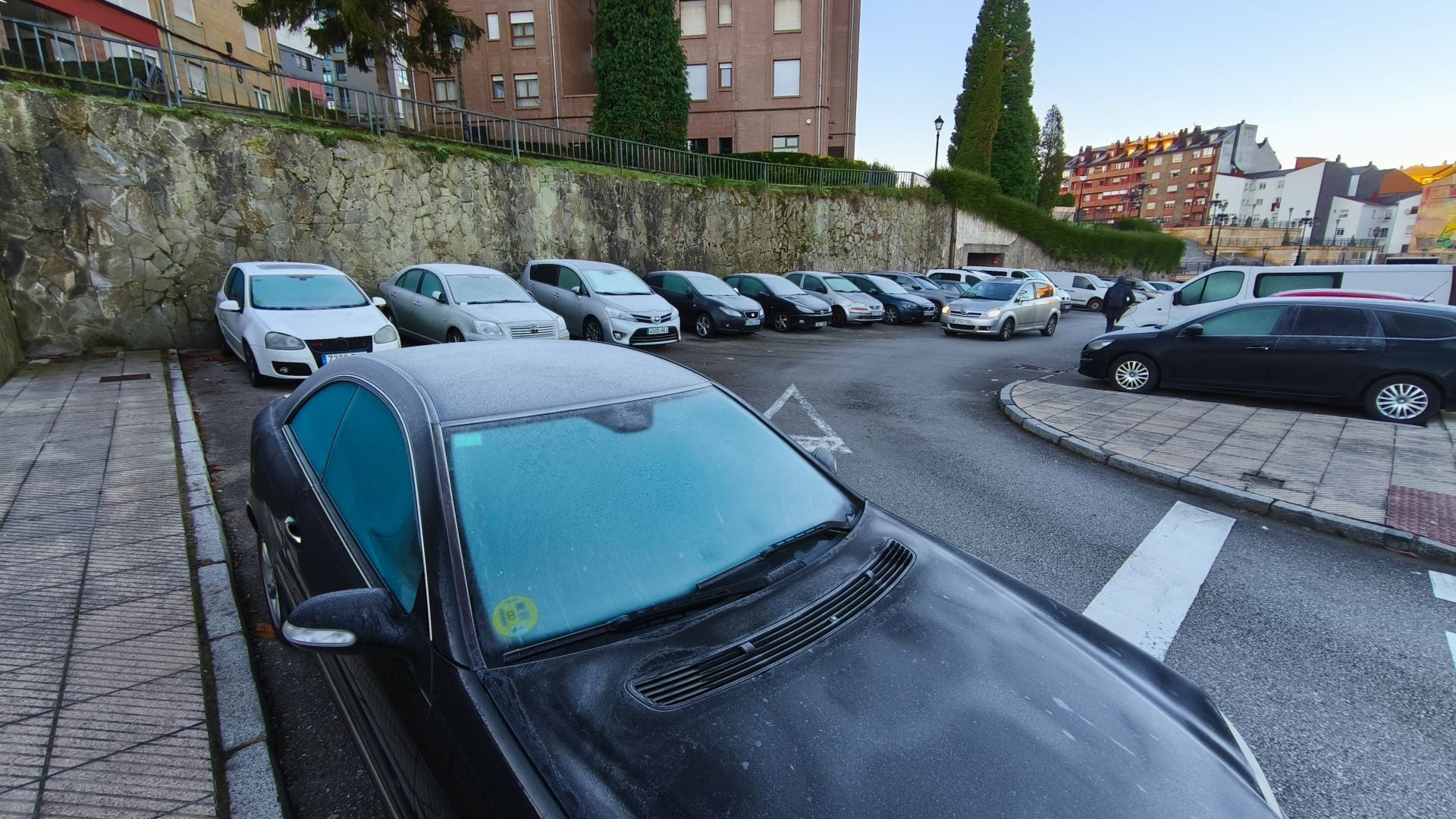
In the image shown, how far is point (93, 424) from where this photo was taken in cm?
652

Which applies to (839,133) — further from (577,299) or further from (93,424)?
(93,424)

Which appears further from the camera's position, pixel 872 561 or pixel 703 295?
pixel 703 295

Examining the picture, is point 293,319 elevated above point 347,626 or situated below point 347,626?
above

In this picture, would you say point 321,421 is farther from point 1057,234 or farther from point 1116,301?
point 1057,234

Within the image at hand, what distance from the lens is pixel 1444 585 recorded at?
4211 millimetres

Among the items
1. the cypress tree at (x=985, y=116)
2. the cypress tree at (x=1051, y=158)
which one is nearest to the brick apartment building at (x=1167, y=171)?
the cypress tree at (x=1051, y=158)

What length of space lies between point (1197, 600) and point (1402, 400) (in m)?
6.79

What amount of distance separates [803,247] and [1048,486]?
21010mm

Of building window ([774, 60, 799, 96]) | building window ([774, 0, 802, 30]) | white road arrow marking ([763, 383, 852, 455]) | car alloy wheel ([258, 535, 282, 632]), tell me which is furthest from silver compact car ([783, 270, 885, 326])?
building window ([774, 0, 802, 30])

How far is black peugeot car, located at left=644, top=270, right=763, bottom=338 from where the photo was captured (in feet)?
50.2

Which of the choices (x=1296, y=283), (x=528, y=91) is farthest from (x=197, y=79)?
(x=528, y=91)

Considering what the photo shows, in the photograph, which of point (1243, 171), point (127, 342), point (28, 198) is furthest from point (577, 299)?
point (1243, 171)

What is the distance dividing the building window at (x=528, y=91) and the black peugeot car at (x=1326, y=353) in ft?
102

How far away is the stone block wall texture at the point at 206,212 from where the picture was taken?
10031mm
